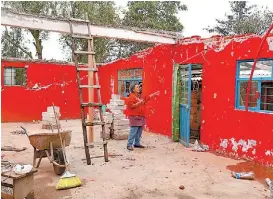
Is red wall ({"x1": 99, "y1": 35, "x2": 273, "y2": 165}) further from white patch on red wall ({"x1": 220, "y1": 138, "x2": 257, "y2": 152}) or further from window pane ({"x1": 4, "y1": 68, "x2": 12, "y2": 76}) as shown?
window pane ({"x1": 4, "y1": 68, "x2": 12, "y2": 76})

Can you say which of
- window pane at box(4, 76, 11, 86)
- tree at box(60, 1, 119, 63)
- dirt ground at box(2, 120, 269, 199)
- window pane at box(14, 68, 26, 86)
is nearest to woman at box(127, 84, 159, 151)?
dirt ground at box(2, 120, 269, 199)

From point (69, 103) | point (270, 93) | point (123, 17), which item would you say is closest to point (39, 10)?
point (123, 17)

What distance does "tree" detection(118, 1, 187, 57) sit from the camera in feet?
67.0

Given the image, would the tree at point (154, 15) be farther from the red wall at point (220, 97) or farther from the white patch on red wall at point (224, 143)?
the white patch on red wall at point (224, 143)

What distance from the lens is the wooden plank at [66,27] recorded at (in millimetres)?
6234

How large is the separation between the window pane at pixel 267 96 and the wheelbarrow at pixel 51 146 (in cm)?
438

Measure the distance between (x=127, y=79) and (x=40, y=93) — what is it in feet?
15.3

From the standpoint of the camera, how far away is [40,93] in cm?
1481

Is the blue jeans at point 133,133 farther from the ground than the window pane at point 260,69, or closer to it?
closer to it

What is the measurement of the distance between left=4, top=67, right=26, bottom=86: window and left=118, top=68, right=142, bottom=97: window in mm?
A: 4716

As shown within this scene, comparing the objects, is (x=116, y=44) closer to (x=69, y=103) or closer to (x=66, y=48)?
(x=66, y=48)

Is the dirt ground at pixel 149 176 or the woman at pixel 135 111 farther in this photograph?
the woman at pixel 135 111

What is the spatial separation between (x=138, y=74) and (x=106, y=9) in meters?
8.93

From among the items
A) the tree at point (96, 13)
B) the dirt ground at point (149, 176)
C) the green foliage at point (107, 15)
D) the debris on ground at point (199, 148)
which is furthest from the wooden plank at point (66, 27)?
the tree at point (96, 13)
